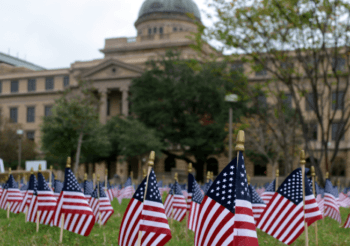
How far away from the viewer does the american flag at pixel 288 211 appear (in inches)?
318

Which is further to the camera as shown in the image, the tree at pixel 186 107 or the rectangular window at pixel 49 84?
the rectangular window at pixel 49 84

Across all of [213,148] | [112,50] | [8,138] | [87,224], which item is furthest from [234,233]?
[112,50]

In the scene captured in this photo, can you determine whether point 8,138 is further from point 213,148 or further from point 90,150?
point 213,148

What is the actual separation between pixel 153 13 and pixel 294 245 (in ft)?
233

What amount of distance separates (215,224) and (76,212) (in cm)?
456

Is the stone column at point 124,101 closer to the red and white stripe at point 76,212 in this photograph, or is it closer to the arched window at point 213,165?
the arched window at point 213,165

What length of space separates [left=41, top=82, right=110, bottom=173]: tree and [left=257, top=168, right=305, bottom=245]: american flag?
31771 millimetres

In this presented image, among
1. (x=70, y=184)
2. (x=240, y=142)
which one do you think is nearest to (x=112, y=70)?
(x=70, y=184)

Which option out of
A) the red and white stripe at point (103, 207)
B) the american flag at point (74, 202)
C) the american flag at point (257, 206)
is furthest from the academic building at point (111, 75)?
the american flag at point (74, 202)

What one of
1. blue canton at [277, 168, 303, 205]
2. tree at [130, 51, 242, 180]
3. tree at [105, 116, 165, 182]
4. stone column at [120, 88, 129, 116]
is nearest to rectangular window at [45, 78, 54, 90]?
stone column at [120, 88, 129, 116]

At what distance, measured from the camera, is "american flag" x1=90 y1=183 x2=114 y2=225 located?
1188 centimetres

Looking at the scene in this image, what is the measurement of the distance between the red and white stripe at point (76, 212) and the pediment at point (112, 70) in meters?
49.4

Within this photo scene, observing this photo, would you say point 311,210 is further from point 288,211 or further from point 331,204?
point 331,204

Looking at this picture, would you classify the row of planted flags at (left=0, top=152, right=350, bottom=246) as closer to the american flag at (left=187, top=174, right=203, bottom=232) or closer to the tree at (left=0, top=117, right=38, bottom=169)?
the american flag at (left=187, top=174, right=203, bottom=232)
